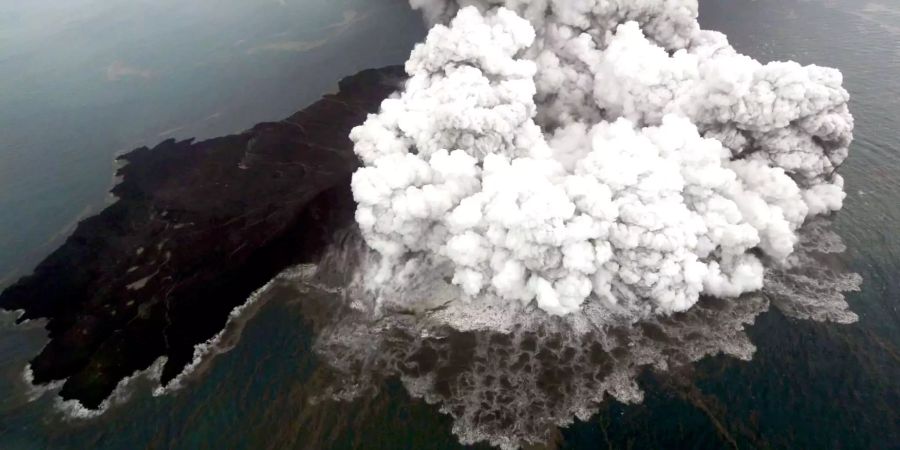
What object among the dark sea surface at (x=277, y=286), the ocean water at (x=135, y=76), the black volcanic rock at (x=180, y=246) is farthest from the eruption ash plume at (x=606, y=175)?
the ocean water at (x=135, y=76)

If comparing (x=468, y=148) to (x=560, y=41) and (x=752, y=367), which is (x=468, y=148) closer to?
(x=560, y=41)

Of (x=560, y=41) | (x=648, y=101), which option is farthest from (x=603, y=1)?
(x=648, y=101)

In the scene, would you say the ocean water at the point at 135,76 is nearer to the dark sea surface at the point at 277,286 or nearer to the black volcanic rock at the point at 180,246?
the dark sea surface at the point at 277,286

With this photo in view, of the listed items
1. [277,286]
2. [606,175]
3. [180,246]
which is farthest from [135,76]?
[606,175]

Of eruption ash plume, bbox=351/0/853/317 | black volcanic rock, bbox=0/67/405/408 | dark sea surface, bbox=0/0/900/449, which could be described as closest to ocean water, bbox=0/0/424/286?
dark sea surface, bbox=0/0/900/449

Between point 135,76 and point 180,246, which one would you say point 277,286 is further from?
point 135,76

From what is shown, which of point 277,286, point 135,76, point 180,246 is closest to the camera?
point 277,286
